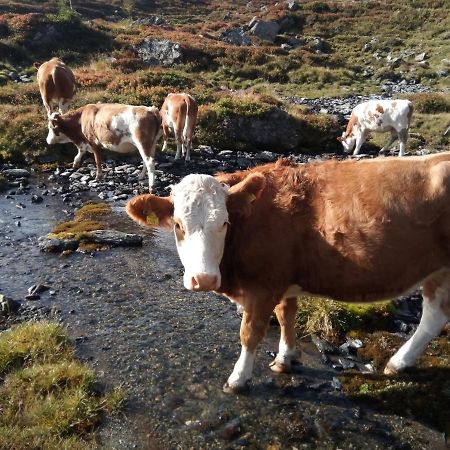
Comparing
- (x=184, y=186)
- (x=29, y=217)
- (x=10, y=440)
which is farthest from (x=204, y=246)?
(x=29, y=217)

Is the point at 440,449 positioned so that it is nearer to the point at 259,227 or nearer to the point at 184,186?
the point at 259,227

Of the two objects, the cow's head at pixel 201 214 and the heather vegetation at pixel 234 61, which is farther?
the heather vegetation at pixel 234 61

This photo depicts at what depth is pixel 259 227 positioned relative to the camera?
5.36 metres

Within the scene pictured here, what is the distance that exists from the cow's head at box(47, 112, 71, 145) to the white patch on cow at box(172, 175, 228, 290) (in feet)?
45.2

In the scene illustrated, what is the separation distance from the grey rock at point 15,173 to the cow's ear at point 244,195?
13443 mm

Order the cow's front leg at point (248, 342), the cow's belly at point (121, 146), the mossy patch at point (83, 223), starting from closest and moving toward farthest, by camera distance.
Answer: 1. the cow's front leg at point (248, 342)
2. the mossy patch at point (83, 223)
3. the cow's belly at point (121, 146)

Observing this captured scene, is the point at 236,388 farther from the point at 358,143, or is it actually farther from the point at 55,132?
the point at 358,143

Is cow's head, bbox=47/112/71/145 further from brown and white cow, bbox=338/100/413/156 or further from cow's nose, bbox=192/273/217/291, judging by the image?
cow's nose, bbox=192/273/217/291

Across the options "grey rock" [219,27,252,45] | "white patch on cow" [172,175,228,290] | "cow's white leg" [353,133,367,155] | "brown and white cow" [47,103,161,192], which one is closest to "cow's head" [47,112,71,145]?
"brown and white cow" [47,103,161,192]

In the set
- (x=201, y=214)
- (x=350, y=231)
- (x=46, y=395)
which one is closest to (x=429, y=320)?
(x=350, y=231)

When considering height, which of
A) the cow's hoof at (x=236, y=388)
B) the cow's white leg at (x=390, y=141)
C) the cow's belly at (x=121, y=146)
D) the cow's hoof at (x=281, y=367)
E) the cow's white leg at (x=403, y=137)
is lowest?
the cow's white leg at (x=390, y=141)

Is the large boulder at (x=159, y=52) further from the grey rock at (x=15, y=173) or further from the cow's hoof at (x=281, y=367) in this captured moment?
the cow's hoof at (x=281, y=367)

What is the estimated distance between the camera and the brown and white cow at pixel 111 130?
1548 centimetres

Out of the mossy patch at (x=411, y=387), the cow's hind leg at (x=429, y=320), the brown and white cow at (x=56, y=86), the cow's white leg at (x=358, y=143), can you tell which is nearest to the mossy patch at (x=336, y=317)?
the mossy patch at (x=411, y=387)
